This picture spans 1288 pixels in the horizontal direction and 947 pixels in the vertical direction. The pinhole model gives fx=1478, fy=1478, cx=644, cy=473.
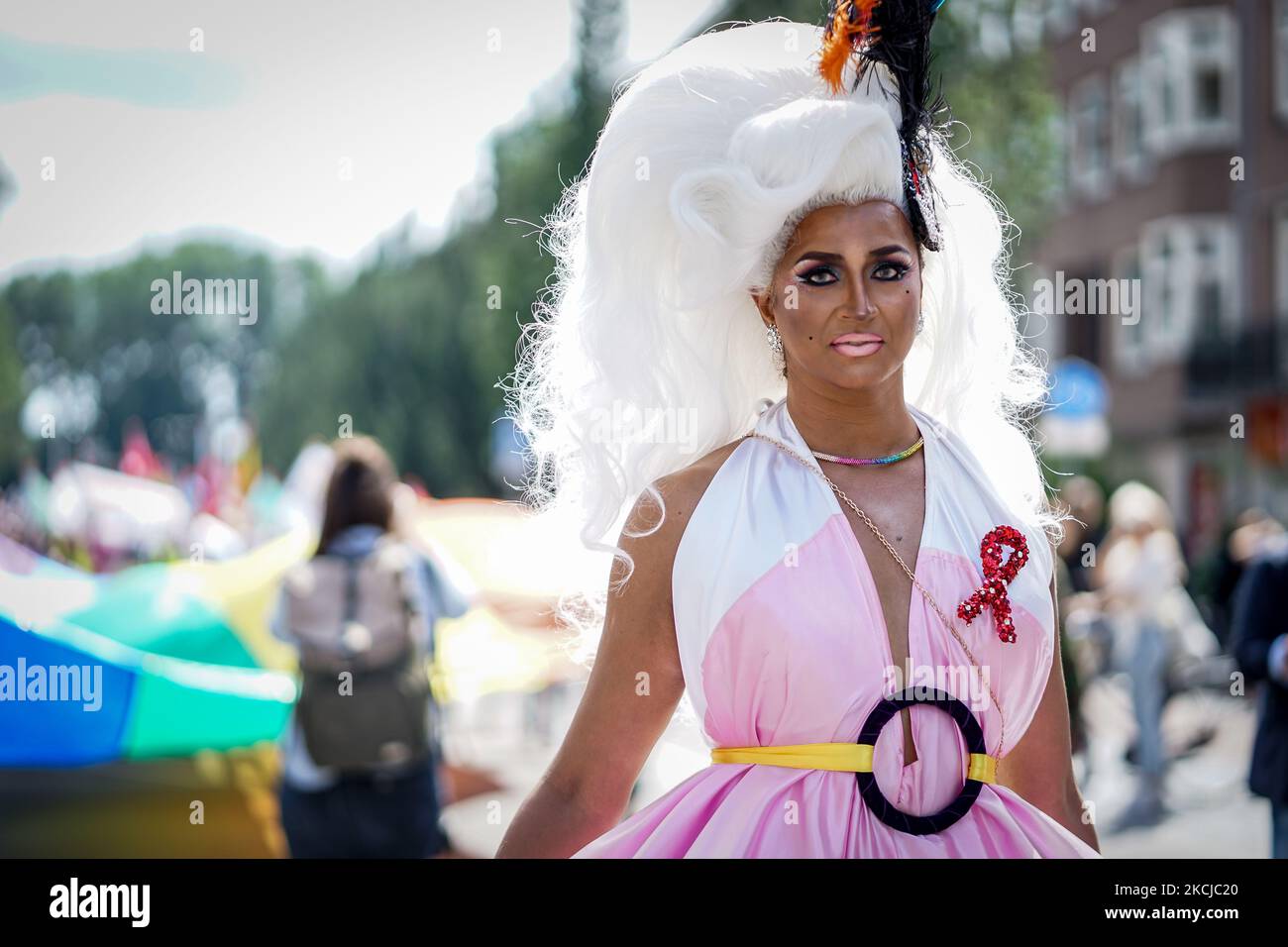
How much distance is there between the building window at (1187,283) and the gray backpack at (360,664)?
19.3m

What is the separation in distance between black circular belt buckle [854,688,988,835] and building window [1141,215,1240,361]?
2144 cm

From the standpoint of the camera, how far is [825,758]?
2.01 metres

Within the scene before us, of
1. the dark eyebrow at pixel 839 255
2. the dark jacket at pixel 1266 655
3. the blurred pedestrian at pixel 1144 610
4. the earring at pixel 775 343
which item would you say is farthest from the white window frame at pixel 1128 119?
the dark eyebrow at pixel 839 255

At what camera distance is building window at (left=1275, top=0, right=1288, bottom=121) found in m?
20.3

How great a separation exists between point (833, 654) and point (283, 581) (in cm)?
360

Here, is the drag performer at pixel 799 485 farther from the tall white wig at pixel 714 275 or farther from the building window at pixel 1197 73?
the building window at pixel 1197 73

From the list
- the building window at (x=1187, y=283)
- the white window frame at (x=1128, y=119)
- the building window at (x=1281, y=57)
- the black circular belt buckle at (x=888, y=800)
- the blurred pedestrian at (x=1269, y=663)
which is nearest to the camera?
the black circular belt buckle at (x=888, y=800)

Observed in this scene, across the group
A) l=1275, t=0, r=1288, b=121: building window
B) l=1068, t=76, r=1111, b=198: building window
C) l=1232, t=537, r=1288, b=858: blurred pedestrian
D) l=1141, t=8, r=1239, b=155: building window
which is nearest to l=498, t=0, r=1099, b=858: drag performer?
l=1232, t=537, r=1288, b=858: blurred pedestrian

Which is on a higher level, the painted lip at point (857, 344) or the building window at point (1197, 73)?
the building window at point (1197, 73)

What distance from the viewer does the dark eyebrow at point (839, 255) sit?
2078 mm

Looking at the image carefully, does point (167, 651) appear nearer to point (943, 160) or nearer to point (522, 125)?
point (943, 160)

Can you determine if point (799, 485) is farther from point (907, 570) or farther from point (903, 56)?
point (903, 56)

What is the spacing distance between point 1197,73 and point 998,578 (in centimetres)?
2286
